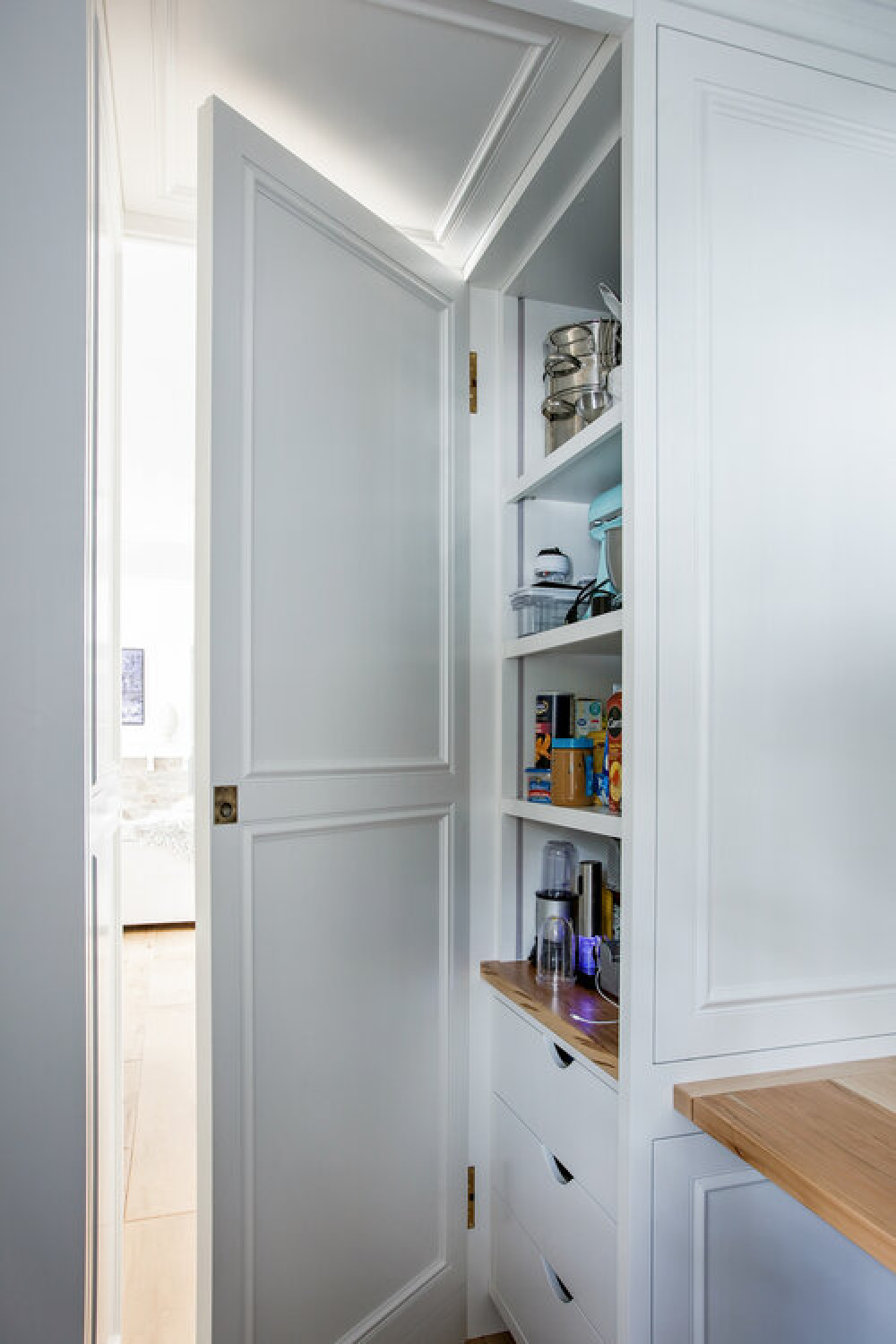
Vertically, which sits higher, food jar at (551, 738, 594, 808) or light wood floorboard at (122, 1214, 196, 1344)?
food jar at (551, 738, 594, 808)

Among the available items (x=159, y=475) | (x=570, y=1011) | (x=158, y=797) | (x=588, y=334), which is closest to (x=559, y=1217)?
(x=570, y=1011)

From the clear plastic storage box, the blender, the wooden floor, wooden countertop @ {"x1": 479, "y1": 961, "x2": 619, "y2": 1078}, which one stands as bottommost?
the wooden floor

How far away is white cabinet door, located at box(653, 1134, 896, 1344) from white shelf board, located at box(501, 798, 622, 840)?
44 cm

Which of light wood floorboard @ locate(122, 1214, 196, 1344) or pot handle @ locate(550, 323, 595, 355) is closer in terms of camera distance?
pot handle @ locate(550, 323, 595, 355)

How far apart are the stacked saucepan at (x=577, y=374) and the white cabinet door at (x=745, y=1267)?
1258 mm

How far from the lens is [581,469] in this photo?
1.72 meters

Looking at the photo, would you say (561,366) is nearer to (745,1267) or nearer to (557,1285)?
(745,1267)

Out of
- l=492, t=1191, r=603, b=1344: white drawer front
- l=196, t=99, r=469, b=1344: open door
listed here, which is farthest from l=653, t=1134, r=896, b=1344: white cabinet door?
l=196, t=99, r=469, b=1344: open door

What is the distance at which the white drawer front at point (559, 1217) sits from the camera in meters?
1.35

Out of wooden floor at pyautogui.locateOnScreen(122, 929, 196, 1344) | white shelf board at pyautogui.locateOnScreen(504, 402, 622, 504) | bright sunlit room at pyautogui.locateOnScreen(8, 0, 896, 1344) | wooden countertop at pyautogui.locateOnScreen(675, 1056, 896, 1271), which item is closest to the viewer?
wooden countertop at pyautogui.locateOnScreen(675, 1056, 896, 1271)

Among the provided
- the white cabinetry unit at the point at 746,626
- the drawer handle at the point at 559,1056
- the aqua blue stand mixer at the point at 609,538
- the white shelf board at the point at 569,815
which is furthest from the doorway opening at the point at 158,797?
the white cabinetry unit at the point at 746,626

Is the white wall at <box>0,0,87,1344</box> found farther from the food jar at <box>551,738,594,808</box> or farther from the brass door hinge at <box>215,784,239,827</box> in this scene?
the food jar at <box>551,738,594,808</box>

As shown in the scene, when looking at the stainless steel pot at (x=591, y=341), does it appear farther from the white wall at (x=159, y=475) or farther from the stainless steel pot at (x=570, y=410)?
the white wall at (x=159, y=475)

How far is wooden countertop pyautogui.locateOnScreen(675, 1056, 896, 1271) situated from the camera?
0.92 metres
